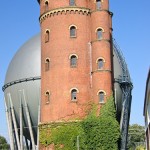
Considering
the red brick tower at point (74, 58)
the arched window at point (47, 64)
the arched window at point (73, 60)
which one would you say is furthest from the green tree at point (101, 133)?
the arched window at point (47, 64)

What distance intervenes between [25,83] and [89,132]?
1012 cm

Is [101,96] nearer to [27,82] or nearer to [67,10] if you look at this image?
[27,82]

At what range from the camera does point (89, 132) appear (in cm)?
3275

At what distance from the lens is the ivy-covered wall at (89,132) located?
32.5m

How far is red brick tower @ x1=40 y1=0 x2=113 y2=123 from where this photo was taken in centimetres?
3478

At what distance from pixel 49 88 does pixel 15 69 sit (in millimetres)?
6696

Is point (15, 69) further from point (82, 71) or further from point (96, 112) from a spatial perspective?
point (96, 112)

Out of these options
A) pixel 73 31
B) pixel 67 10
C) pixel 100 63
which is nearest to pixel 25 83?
pixel 73 31

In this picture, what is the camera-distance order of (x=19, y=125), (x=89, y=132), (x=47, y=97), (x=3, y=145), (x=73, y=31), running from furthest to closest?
(x=3, y=145) < (x=19, y=125) < (x=73, y=31) < (x=47, y=97) < (x=89, y=132)

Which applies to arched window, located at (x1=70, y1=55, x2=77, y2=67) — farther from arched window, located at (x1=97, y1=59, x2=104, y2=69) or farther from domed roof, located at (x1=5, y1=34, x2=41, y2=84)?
domed roof, located at (x1=5, y1=34, x2=41, y2=84)

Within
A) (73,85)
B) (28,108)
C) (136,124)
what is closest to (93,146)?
(73,85)

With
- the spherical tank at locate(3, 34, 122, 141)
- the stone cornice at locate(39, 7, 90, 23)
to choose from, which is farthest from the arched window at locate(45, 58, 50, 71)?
the stone cornice at locate(39, 7, 90, 23)

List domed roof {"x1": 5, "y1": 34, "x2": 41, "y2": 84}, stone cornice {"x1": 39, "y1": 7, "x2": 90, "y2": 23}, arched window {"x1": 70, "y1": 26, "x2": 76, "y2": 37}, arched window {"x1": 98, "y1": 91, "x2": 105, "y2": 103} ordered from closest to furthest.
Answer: arched window {"x1": 98, "y1": 91, "x2": 105, "y2": 103}
arched window {"x1": 70, "y1": 26, "x2": 76, "y2": 37}
stone cornice {"x1": 39, "y1": 7, "x2": 90, "y2": 23}
domed roof {"x1": 5, "y1": 34, "x2": 41, "y2": 84}

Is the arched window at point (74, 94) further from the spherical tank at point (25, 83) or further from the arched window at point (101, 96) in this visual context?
the spherical tank at point (25, 83)
